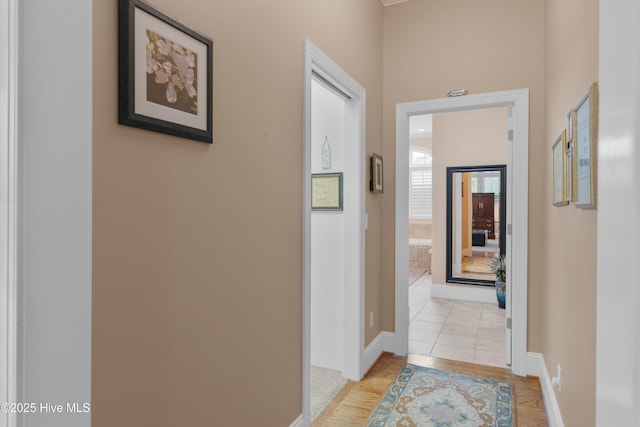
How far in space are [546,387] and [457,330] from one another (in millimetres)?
1491

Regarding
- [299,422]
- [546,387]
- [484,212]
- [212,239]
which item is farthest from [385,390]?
[484,212]

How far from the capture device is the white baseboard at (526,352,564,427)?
2.07 m

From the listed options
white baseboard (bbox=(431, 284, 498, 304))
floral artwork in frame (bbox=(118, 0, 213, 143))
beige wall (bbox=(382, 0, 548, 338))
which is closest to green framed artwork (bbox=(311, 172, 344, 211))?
beige wall (bbox=(382, 0, 548, 338))

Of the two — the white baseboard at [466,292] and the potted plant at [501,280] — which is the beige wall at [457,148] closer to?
the white baseboard at [466,292]

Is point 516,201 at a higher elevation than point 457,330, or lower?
higher

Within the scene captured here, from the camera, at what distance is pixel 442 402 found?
96.6 inches

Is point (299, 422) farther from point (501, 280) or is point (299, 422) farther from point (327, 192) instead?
point (501, 280)

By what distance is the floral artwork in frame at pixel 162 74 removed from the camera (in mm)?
1044

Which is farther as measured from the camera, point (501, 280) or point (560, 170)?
point (501, 280)

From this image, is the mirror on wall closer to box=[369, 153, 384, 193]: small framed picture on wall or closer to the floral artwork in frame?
box=[369, 153, 384, 193]: small framed picture on wall

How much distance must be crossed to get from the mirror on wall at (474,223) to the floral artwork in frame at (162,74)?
15.2 ft

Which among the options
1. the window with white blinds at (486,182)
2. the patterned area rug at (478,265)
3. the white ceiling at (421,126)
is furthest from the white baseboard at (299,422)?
the white ceiling at (421,126)

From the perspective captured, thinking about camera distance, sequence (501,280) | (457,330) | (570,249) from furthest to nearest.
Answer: (501,280)
(457,330)
(570,249)

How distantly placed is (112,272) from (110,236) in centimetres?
10
